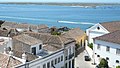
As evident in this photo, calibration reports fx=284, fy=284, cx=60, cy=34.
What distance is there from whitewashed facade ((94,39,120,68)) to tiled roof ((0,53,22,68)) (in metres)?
17.0

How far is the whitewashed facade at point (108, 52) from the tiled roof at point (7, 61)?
55.6 ft

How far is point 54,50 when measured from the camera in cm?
3434

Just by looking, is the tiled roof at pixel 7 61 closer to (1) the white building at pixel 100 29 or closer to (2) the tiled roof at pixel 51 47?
(2) the tiled roof at pixel 51 47

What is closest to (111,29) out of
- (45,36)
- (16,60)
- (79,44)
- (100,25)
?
(100,25)

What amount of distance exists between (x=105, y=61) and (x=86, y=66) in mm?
3340

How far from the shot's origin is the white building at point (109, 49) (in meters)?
39.6

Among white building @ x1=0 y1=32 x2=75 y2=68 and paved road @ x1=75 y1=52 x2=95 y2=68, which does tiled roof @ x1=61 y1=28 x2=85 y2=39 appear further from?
white building @ x1=0 y1=32 x2=75 y2=68

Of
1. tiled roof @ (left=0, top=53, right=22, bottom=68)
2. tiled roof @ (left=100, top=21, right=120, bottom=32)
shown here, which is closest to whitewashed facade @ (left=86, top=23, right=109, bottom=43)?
tiled roof @ (left=100, top=21, right=120, bottom=32)

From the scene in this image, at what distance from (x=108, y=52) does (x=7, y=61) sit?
61.5 ft

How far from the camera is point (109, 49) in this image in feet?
134

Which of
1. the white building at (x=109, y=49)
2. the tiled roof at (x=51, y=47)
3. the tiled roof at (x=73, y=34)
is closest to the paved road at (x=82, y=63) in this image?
the white building at (x=109, y=49)

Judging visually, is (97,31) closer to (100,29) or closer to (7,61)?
(100,29)

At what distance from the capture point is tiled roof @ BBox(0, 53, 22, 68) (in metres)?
26.0

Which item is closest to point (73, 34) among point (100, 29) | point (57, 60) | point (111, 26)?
point (100, 29)
